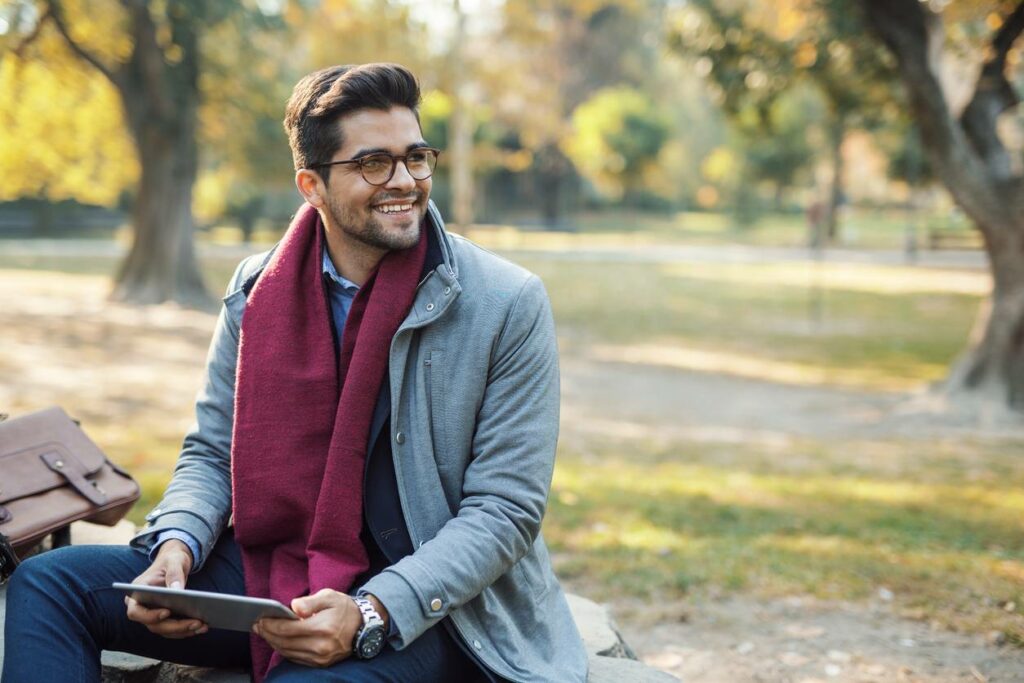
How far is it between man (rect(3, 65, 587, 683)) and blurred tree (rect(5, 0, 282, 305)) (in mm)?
12719

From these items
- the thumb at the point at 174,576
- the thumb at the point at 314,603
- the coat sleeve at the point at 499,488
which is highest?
the coat sleeve at the point at 499,488

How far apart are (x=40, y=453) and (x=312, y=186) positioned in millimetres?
1118

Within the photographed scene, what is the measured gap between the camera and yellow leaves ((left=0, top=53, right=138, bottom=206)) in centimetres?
1596

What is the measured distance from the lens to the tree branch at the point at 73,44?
13844 mm

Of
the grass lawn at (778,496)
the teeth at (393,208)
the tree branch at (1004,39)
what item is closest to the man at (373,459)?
the teeth at (393,208)

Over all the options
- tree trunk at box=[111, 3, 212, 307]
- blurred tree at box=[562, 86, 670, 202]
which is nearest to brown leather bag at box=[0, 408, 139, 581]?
tree trunk at box=[111, 3, 212, 307]

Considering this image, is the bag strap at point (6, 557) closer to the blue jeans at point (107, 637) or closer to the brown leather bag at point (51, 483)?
the brown leather bag at point (51, 483)

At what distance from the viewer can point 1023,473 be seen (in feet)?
23.6

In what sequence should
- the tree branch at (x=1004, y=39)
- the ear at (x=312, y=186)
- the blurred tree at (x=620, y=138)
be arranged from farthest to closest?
the blurred tree at (x=620, y=138) → the tree branch at (x=1004, y=39) → the ear at (x=312, y=186)

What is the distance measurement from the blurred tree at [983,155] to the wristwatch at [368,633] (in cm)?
820

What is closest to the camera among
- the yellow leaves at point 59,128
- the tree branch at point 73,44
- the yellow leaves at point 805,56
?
the yellow leaves at point 805,56

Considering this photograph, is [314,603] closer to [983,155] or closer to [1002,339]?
[1002,339]

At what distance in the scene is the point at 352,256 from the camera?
2.59 meters

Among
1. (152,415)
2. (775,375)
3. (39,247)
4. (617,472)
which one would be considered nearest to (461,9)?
(775,375)
